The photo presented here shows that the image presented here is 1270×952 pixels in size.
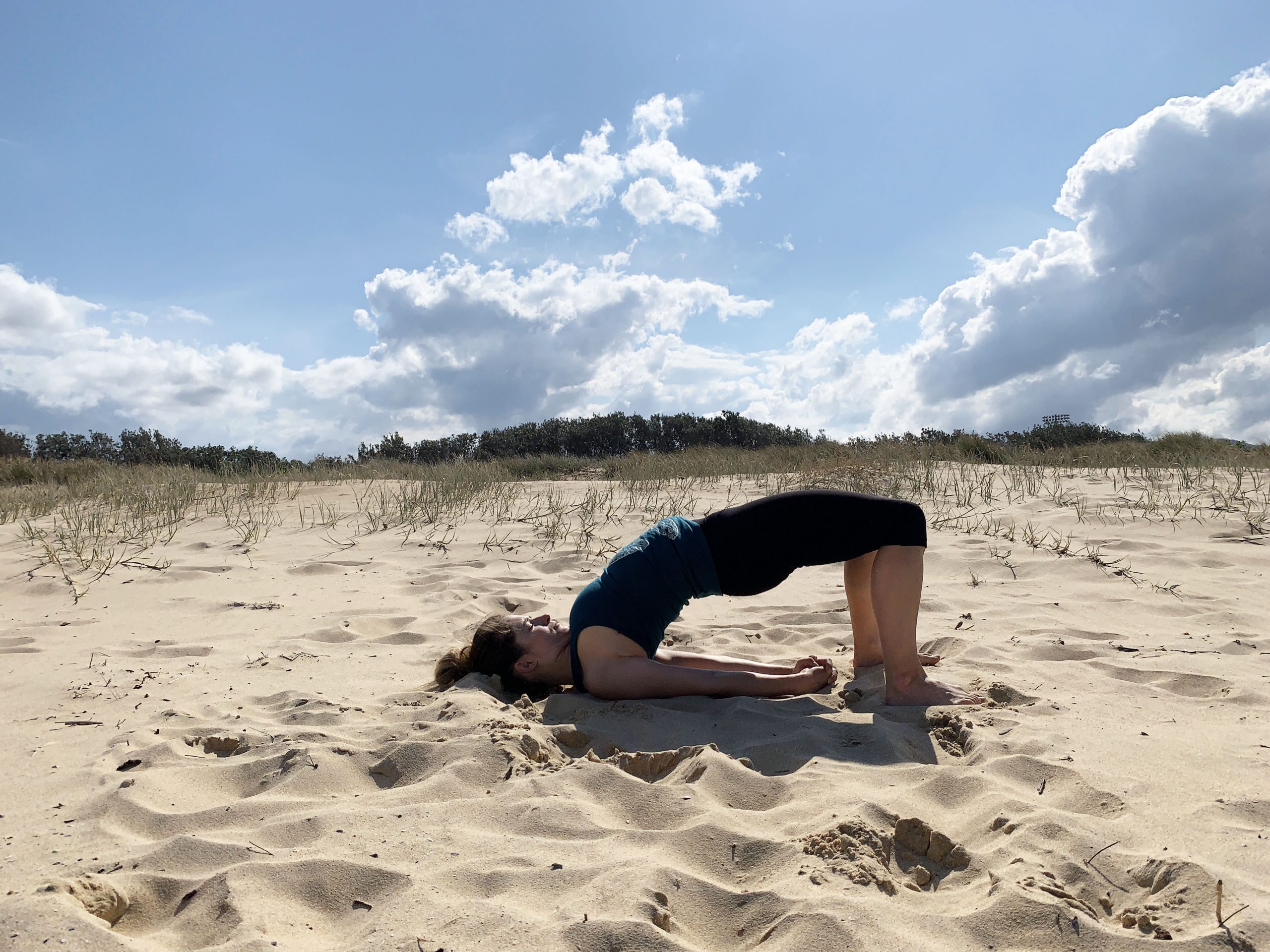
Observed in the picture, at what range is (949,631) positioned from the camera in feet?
13.4

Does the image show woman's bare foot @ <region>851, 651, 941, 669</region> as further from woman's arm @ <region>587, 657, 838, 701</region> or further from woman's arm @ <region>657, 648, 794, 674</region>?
woman's arm @ <region>587, 657, 838, 701</region>

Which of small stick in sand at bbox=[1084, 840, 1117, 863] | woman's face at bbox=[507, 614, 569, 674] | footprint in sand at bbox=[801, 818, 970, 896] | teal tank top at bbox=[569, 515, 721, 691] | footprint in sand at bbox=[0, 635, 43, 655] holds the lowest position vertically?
footprint in sand at bbox=[801, 818, 970, 896]

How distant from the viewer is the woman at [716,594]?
3.12 meters

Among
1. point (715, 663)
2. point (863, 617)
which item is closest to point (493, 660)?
point (715, 663)

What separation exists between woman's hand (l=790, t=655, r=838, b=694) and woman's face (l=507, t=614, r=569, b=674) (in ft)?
3.39

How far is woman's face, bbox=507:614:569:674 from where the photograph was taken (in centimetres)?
340

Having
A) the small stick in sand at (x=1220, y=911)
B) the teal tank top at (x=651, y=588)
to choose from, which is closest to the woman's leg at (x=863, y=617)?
the teal tank top at (x=651, y=588)

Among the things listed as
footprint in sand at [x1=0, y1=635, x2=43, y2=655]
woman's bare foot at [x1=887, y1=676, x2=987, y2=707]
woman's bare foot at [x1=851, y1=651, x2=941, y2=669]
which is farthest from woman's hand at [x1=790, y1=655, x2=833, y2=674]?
footprint in sand at [x1=0, y1=635, x2=43, y2=655]

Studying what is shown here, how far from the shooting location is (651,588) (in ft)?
10.7

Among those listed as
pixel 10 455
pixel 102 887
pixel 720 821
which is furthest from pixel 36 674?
pixel 10 455

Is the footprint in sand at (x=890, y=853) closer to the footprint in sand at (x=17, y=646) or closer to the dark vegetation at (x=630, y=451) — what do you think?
the footprint in sand at (x=17, y=646)

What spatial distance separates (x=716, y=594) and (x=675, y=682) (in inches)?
16.7

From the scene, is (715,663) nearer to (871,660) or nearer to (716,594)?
(716,594)

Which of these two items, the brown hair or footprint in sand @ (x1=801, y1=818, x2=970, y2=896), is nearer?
footprint in sand @ (x1=801, y1=818, x2=970, y2=896)
